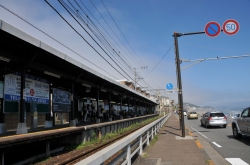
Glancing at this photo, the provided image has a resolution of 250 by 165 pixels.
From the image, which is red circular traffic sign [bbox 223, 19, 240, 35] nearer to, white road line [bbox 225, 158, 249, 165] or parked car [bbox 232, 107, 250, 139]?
parked car [bbox 232, 107, 250, 139]

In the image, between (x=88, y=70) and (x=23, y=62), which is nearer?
(x=23, y=62)

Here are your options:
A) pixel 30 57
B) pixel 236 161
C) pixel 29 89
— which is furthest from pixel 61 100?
pixel 236 161

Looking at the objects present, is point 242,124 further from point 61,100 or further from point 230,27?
point 61,100

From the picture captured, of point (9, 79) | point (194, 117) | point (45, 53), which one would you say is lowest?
point (194, 117)

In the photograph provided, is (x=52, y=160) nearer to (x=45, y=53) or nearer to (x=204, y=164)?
(x=45, y=53)

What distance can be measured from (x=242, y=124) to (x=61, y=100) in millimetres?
10119

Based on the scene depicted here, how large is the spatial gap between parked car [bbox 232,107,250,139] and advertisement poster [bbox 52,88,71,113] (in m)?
9.91

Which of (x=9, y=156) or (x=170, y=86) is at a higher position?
(x=170, y=86)

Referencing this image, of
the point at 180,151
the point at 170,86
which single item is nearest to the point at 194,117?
the point at 170,86

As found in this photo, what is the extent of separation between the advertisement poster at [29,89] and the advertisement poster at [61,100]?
0.66 m

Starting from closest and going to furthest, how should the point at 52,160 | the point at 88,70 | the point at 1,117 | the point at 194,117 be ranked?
the point at 52,160
the point at 1,117
the point at 88,70
the point at 194,117

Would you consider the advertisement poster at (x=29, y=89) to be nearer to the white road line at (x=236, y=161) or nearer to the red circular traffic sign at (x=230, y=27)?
the white road line at (x=236, y=161)

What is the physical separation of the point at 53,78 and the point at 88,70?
220cm

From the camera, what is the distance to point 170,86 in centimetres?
2011
